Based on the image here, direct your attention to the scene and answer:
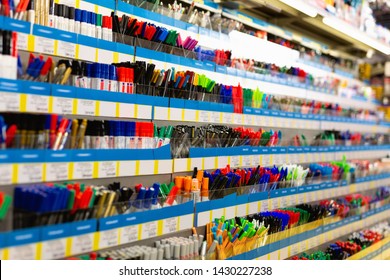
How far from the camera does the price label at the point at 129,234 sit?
2.67 metres

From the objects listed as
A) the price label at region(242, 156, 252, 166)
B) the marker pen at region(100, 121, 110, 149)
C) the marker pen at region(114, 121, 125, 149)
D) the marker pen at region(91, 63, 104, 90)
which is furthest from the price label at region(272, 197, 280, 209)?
the marker pen at region(91, 63, 104, 90)

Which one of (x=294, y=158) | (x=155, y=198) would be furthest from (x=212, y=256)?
(x=294, y=158)

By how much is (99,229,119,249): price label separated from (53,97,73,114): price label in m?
0.70

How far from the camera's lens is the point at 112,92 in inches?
115

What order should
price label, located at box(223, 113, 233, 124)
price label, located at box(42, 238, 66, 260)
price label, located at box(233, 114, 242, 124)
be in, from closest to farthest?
price label, located at box(42, 238, 66, 260) → price label, located at box(223, 113, 233, 124) → price label, located at box(233, 114, 242, 124)

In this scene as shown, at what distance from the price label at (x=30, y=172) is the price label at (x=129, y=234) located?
0.57 meters

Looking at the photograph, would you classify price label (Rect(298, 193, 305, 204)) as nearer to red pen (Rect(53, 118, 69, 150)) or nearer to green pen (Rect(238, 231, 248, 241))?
green pen (Rect(238, 231, 248, 241))

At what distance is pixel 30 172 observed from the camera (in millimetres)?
2332

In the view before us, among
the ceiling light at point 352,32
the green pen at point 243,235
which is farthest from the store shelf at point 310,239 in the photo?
the ceiling light at point 352,32

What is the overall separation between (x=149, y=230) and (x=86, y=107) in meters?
0.83

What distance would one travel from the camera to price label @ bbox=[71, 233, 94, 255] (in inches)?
93.4

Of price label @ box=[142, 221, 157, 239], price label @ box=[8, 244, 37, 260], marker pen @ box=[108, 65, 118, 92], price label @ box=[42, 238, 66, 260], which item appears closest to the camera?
price label @ box=[8, 244, 37, 260]

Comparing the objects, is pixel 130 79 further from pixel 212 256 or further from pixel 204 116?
pixel 212 256

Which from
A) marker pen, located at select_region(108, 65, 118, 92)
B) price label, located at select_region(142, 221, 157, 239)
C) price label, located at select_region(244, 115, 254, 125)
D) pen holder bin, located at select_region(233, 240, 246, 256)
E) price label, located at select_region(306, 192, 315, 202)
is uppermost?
marker pen, located at select_region(108, 65, 118, 92)
